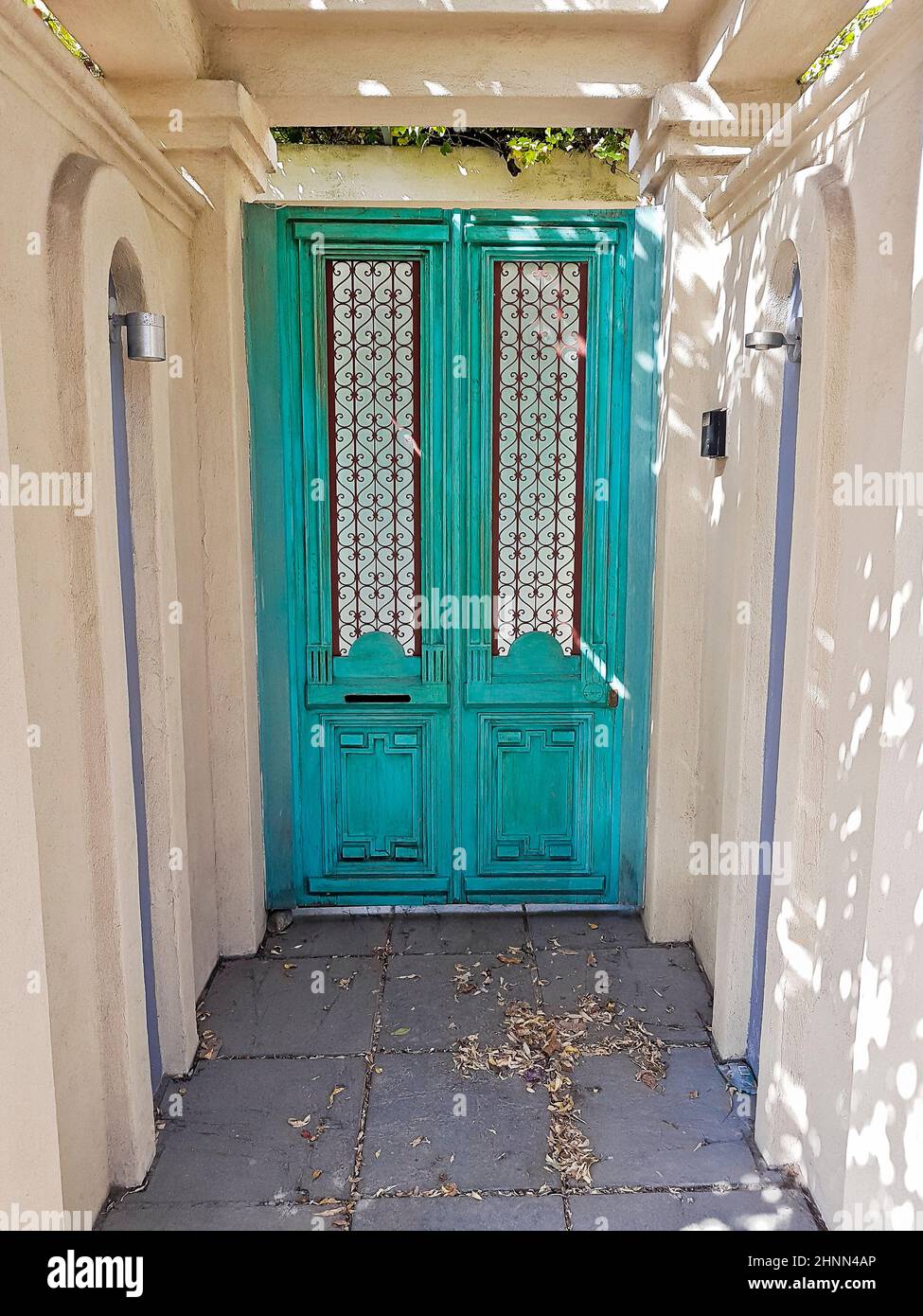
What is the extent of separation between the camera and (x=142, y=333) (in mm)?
3188

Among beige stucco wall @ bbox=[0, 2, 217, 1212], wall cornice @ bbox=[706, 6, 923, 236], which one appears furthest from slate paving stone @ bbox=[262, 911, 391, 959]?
wall cornice @ bbox=[706, 6, 923, 236]

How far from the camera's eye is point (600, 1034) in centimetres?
407

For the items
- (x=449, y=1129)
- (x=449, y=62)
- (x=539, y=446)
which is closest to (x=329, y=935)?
(x=449, y=1129)

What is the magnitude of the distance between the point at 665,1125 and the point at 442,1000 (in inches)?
47.4

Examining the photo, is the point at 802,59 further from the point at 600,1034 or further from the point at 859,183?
the point at 600,1034

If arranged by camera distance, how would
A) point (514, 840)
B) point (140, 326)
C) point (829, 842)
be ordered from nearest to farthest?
point (829, 842) → point (140, 326) → point (514, 840)

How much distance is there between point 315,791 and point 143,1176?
2.17 metres

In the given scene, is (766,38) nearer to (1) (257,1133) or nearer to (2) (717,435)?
(2) (717,435)

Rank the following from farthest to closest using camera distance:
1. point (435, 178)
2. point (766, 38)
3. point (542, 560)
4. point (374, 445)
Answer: point (435, 178) → point (542, 560) → point (374, 445) → point (766, 38)

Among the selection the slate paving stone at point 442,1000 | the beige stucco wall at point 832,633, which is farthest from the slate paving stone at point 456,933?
the beige stucco wall at point 832,633

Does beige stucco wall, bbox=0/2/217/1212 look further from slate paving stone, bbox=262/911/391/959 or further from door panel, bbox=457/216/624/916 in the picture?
door panel, bbox=457/216/624/916

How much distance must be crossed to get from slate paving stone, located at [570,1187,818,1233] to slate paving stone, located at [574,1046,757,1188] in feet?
0.21

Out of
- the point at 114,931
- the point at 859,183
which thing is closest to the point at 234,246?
A: the point at 859,183

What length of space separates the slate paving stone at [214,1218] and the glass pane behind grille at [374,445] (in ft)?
8.64
